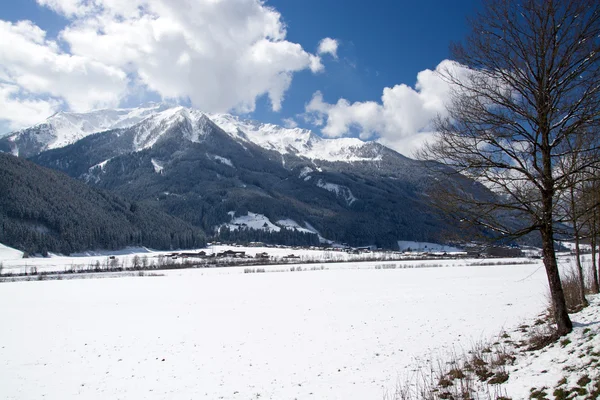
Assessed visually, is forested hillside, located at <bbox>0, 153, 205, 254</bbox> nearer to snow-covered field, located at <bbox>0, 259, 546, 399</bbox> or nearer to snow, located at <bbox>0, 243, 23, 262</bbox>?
snow, located at <bbox>0, 243, 23, 262</bbox>

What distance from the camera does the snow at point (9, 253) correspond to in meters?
116

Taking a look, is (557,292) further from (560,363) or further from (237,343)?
(237,343)

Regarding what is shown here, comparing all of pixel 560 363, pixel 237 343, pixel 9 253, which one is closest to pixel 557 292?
pixel 560 363

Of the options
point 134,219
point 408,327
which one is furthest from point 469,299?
point 134,219

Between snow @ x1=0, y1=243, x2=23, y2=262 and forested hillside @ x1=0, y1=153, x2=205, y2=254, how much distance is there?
14.9ft

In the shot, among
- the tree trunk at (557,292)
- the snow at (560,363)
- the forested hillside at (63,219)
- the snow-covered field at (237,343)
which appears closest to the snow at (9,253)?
the forested hillside at (63,219)

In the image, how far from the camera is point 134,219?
628ft

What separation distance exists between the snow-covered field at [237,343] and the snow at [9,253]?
10009cm

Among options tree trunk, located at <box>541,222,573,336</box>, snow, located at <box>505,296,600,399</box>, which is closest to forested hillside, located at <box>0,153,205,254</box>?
snow, located at <box>505,296,600,399</box>

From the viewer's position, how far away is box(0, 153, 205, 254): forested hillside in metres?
136

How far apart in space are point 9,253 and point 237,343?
133188 mm

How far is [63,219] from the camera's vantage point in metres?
152

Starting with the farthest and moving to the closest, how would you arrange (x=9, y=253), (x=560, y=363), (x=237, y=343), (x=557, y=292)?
(x=9, y=253) < (x=237, y=343) < (x=557, y=292) < (x=560, y=363)

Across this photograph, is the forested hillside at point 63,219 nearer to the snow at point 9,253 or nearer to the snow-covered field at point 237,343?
the snow at point 9,253
